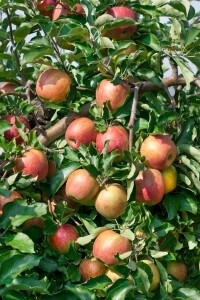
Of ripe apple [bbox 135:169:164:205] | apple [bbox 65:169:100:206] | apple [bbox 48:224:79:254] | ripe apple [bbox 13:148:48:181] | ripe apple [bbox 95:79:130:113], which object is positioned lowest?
apple [bbox 48:224:79:254]

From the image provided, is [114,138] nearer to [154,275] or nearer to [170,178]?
[170,178]

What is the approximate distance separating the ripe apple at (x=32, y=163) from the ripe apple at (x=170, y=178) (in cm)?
37

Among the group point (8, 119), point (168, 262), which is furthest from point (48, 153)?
point (168, 262)

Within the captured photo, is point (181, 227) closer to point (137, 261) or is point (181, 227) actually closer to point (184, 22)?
point (137, 261)

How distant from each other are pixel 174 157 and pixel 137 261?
1.20ft

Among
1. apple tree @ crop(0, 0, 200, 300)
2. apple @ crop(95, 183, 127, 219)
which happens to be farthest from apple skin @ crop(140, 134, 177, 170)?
apple @ crop(95, 183, 127, 219)

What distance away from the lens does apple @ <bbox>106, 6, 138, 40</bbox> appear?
5.57ft

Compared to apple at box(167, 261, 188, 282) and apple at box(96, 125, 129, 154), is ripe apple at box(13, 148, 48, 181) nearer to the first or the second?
apple at box(96, 125, 129, 154)

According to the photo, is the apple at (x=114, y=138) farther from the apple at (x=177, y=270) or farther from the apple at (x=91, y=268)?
the apple at (x=177, y=270)

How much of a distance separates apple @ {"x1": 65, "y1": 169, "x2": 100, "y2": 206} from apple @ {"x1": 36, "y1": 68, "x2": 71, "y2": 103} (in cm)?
27

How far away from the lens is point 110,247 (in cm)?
151

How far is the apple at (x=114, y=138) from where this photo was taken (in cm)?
161

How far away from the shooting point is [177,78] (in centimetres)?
187

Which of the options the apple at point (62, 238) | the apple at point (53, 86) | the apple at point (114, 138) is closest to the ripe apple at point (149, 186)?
the apple at point (114, 138)
